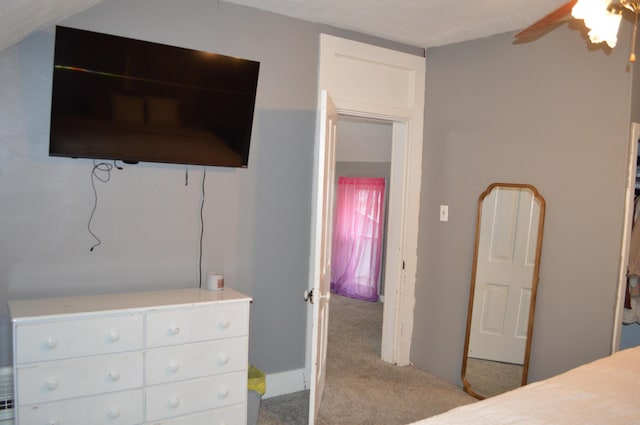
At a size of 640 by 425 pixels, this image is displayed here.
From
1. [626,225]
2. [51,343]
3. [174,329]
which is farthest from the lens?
[626,225]

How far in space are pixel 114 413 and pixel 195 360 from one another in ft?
1.38

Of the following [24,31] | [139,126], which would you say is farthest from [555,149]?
[24,31]

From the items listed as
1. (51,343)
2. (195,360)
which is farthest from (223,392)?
(51,343)

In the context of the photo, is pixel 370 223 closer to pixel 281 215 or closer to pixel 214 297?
pixel 281 215

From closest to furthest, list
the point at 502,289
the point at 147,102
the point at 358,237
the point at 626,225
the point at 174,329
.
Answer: the point at 174,329, the point at 147,102, the point at 626,225, the point at 502,289, the point at 358,237

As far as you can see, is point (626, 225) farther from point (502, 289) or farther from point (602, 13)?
point (602, 13)

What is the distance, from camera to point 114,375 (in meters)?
2.15

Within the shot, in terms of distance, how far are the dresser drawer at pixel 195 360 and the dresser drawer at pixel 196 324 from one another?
36 millimetres

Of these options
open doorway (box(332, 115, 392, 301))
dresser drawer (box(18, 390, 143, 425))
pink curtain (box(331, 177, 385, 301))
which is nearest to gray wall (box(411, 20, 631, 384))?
open doorway (box(332, 115, 392, 301))

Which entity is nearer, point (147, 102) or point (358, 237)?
point (147, 102)

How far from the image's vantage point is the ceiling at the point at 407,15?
7.52 feet

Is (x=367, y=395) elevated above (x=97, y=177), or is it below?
below

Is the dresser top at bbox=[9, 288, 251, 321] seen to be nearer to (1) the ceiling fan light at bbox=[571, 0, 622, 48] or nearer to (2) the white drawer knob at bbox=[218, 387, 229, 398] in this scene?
(2) the white drawer knob at bbox=[218, 387, 229, 398]

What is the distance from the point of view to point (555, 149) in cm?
287
